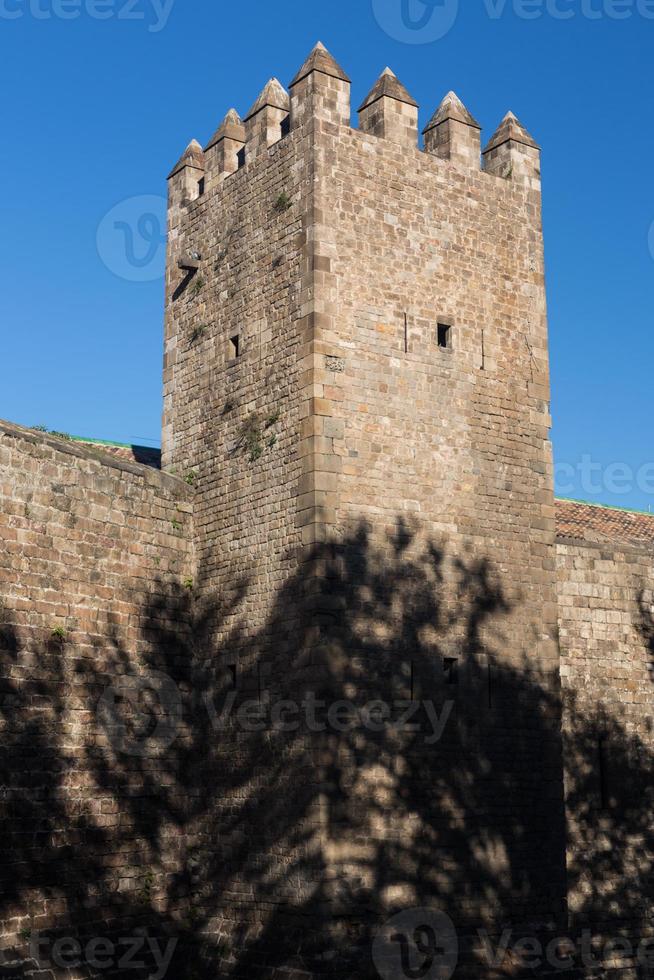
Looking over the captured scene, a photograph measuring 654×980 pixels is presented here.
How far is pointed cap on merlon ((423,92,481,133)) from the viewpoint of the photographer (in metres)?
17.4

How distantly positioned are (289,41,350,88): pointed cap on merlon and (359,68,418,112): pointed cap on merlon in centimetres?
48

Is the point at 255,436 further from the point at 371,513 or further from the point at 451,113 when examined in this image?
the point at 451,113

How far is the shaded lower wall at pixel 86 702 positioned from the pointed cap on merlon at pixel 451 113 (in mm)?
6299

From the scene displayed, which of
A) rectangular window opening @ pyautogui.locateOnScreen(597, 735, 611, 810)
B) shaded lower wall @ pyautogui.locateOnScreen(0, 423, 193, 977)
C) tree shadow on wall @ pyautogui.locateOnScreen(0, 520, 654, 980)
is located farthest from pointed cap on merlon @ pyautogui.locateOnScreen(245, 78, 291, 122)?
rectangular window opening @ pyautogui.locateOnScreen(597, 735, 611, 810)

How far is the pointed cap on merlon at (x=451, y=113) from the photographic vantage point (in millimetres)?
17375

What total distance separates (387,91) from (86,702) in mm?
8755

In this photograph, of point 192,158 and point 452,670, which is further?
point 192,158

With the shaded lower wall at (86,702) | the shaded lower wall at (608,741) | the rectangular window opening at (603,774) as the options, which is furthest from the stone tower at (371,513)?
the rectangular window opening at (603,774)

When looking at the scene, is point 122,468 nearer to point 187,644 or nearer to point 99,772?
point 187,644

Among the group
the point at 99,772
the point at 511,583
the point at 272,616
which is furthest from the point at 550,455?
the point at 99,772

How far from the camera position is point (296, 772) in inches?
568

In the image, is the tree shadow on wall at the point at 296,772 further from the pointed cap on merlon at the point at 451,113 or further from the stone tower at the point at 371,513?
the pointed cap on merlon at the point at 451,113

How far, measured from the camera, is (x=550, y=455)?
17.4 metres

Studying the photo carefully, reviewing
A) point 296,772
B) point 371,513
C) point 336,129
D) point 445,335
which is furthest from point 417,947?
point 336,129
